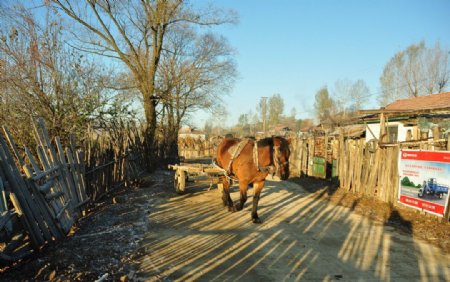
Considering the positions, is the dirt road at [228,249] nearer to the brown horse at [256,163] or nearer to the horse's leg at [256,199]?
the horse's leg at [256,199]

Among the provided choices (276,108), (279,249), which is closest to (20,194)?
(279,249)

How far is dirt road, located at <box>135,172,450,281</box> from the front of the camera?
4.30 m

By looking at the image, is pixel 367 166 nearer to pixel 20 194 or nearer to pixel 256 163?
pixel 256 163

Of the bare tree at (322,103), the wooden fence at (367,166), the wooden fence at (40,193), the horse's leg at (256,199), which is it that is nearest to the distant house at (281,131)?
the bare tree at (322,103)

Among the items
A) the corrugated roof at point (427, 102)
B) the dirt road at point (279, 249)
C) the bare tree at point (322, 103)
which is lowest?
the dirt road at point (279, 249)

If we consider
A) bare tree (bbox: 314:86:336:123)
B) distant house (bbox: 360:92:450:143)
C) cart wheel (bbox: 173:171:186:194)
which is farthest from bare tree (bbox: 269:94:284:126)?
cart wheel (bbox: 173:171:186:194)

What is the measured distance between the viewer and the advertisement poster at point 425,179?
6.68 m

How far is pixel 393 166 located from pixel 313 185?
186 inches

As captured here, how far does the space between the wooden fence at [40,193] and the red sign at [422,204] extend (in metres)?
7.98

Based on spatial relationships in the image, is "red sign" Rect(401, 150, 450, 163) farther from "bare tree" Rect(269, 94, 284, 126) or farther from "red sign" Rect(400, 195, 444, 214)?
"bare tree" Rect(269, 94, 284, 126)

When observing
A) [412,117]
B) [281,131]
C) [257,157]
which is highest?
[412,117]

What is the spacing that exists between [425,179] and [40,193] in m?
8.37

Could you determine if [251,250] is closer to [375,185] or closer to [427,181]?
[427,181]

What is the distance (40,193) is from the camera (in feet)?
15.3
